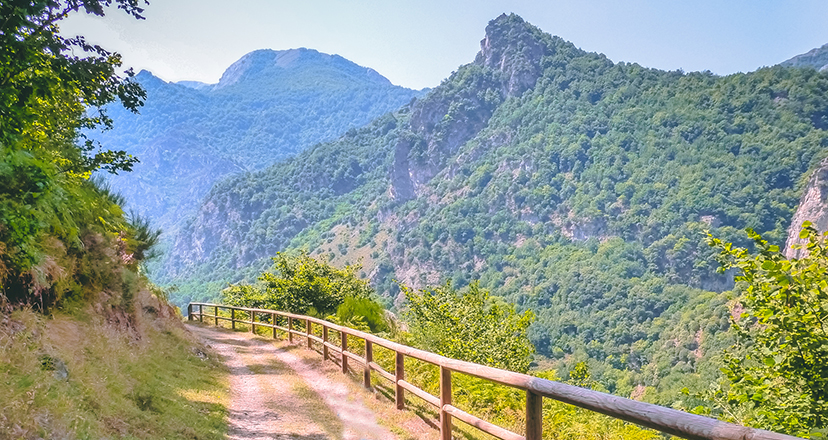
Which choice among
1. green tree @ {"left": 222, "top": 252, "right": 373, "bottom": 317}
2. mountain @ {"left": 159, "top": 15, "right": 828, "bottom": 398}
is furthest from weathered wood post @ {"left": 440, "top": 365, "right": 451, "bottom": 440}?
mountain @ {"left": 159, "top": 15, "right": 828, "bottom": 398}

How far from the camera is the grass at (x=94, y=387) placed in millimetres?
3799

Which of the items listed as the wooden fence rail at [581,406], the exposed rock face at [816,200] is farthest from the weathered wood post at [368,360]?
the exposed rock face at [816,200]

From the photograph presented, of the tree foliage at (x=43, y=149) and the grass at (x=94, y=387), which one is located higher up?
the tree foliage at (x=43, y=149)

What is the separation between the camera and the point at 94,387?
495 cm

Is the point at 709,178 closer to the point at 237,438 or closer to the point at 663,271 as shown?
the point at 663,271

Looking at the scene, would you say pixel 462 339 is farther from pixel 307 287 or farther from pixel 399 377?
pixel 307 287

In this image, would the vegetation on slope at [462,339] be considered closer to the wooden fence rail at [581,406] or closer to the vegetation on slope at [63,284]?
the wooden fence rail at [581,406]

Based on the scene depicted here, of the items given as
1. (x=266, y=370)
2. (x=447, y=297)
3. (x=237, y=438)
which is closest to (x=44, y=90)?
(x=237, y=438)

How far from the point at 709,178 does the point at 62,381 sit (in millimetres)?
185820

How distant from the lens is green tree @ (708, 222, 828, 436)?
438 centimetres

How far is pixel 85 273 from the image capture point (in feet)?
26.1

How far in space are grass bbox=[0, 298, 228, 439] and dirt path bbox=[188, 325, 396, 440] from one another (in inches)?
13.4

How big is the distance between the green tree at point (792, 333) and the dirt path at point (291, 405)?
12.6 feet

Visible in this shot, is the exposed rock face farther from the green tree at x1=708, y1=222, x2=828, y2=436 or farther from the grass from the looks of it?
the grass
